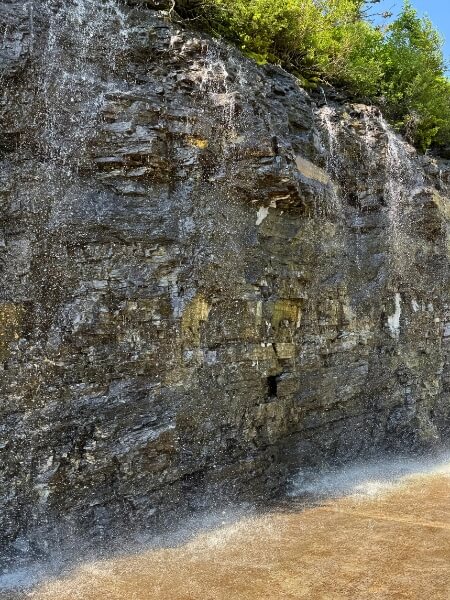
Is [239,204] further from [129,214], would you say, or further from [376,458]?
[376,458]

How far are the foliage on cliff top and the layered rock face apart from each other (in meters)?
0.98

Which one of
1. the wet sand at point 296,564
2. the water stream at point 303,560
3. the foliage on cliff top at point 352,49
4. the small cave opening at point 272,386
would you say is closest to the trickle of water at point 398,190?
the foliage on cliff top at point 352,49

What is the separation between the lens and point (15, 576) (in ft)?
16.7

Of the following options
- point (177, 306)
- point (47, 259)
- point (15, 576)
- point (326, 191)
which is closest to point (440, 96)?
point (326, 191)

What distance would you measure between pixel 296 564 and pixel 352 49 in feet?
30.5

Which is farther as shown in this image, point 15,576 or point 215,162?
point 215,162

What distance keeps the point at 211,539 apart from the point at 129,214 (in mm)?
3858

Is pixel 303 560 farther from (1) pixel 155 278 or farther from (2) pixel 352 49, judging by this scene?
(2) pixel 352 49

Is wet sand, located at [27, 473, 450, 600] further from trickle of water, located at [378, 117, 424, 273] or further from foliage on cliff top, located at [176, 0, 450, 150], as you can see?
foliage on cliff top, located at [176, 0, 450, 150]

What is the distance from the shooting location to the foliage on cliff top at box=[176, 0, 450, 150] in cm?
873

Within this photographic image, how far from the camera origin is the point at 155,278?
662cm

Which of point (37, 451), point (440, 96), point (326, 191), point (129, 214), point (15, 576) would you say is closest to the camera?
point (15, 576)

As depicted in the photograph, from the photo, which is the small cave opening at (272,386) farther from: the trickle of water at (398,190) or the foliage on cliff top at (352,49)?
the foliage on cliff top at (352,49)

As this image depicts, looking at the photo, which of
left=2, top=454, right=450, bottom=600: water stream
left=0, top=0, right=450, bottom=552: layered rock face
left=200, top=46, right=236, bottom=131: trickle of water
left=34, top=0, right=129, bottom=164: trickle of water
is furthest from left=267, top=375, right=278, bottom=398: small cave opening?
left=34, top=0, right=129, bottom=164: trickle of water
